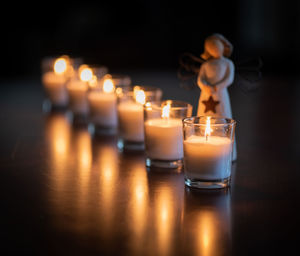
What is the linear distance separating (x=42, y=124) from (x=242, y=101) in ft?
2.68

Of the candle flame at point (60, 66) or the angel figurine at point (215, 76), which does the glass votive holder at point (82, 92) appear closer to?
the candle flame at point (60, 66)

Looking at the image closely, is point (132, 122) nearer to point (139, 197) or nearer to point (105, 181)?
point (105, 181)

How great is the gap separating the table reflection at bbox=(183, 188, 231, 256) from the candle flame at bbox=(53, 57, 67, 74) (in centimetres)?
125

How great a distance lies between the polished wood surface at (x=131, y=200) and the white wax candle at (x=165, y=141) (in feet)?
0.17

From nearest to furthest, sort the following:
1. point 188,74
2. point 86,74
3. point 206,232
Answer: point 206,232, point 188,74, point 86,74

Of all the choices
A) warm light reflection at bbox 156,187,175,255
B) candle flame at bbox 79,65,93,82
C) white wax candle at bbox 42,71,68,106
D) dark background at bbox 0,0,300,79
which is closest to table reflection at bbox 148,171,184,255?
warm light reflection at bbox 156,187,175,255

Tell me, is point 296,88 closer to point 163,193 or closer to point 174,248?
point 163,193

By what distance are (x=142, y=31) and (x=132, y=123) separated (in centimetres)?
263

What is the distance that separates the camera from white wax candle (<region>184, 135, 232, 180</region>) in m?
1.14

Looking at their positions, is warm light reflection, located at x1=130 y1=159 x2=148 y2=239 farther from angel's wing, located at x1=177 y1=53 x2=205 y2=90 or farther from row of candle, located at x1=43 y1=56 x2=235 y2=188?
angel's wing, located at x1=177 y1=53 x2=205 y2=90

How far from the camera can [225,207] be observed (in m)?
1.05

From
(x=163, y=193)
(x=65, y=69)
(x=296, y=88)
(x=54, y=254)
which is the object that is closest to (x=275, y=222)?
(x=163, y=193)

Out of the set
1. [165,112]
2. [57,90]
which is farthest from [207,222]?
[57,90]

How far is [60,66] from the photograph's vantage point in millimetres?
2260
